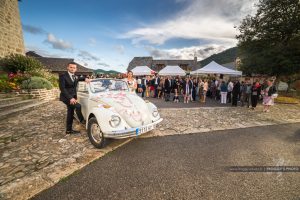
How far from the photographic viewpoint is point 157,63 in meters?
47.1

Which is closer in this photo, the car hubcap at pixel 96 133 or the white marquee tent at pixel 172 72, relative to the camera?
the car hubcap at pixel 96 133

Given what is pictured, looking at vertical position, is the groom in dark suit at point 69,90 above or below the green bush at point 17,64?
below

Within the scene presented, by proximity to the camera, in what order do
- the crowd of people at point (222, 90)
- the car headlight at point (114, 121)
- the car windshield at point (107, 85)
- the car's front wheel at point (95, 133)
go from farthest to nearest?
the crowd of people at point (222, 90), the car windshield at point (107, 85), the car's front wheel at point (95, 133), the car headlight at point (114, 121)

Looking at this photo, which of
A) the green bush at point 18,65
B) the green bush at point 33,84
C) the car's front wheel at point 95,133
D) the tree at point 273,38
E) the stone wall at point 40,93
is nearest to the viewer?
the car's front wheel at point 95,133

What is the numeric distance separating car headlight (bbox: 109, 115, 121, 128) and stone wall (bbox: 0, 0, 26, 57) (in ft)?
39.7

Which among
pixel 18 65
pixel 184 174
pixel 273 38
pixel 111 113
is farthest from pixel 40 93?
pixel 273 38

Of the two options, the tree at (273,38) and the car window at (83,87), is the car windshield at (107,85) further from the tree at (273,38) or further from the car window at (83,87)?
the tree at (273,38)

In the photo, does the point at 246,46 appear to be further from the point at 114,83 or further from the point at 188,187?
the point at 188,187

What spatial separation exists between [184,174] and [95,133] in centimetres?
227

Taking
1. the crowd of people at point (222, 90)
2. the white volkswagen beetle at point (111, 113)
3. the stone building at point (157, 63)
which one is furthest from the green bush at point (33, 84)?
the stone building at point (157, 63)

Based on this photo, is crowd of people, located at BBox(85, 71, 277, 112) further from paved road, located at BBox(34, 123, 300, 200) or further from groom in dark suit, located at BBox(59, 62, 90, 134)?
paved road, located at BBox(34, 123, 300, 200)

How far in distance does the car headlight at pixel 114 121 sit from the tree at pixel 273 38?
56.5 ft

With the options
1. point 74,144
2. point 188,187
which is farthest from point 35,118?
point 188,187

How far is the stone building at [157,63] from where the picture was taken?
46281 millimetres
